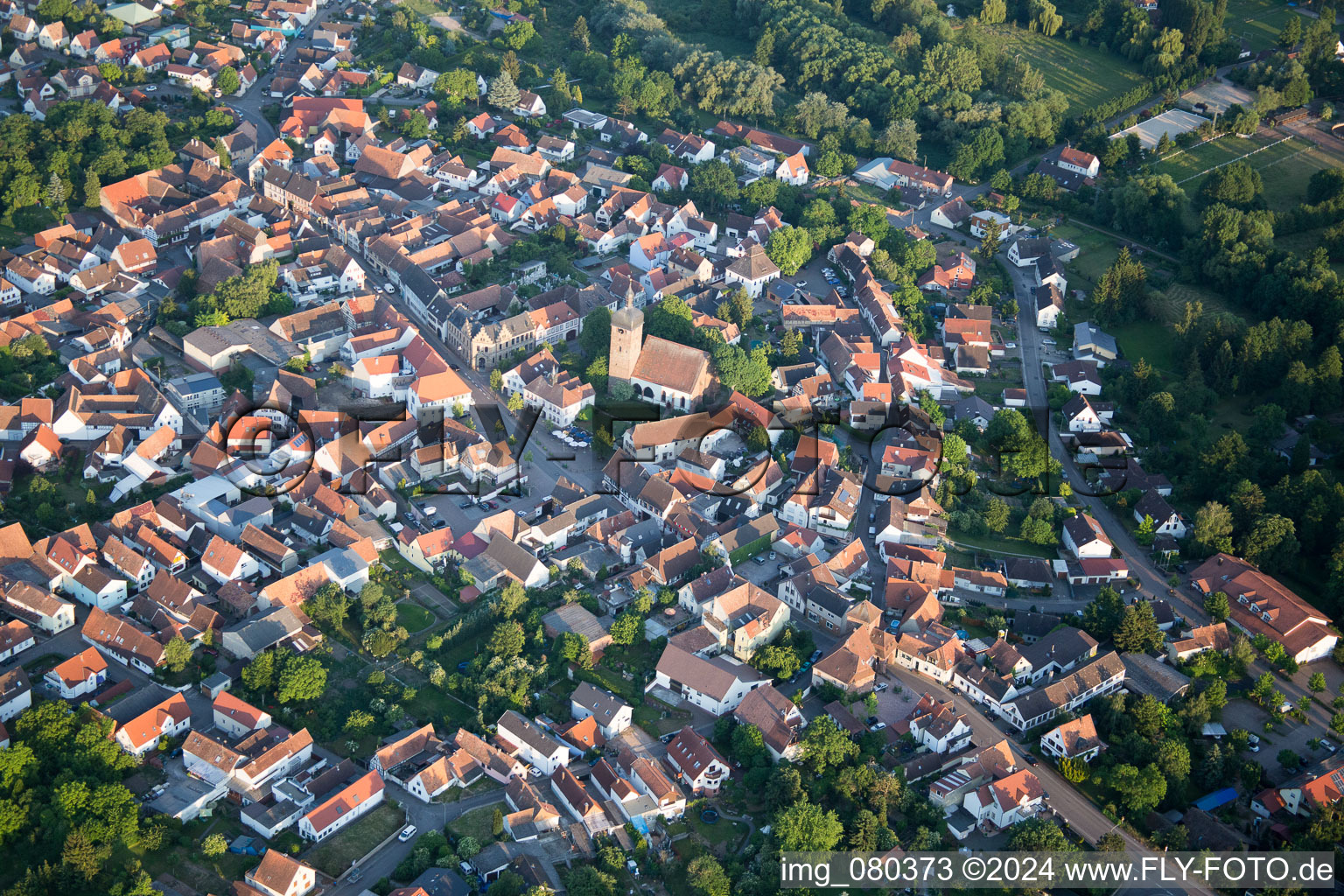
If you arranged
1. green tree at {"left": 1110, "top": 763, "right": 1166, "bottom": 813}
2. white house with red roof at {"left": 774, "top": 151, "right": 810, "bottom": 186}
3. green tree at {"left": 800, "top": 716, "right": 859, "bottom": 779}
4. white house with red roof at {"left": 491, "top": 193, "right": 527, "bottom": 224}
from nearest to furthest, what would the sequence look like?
green tree at {"left": 1110, "top": 763, "right": 1166, "bottom": 813} < green tree at {"left": 800, "top": 716, "right": 859, "bottom": 779} < white house with red roof at {"left": 491, "top": 193, "right": 527, "bottom": 224} < white house with red roof at {"left": 774, "top": 151, "right": 810, "bottom": 186}

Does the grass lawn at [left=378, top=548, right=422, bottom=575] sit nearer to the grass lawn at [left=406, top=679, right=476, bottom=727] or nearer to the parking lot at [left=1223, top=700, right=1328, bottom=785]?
the grass lawn at [left=406, top=679, right=476, bottom=727]

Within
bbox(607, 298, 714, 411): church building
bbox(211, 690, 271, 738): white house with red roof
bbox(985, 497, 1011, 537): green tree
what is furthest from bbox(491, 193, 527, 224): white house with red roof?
bbox(211, 690, 271, 738): white house with red roof

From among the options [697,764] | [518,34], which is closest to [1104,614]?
[697,764]

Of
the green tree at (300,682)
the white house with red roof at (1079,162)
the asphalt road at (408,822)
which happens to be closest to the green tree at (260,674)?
the green tree at (300,682)

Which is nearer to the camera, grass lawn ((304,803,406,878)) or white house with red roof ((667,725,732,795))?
grass lawn ((304,803,406,878))

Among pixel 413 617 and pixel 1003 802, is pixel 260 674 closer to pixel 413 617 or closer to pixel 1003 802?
pixel 413 617

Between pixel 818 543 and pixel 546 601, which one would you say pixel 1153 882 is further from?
pixel 546 601
